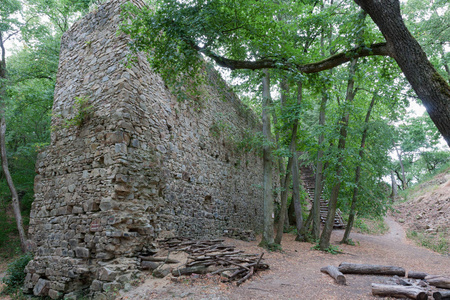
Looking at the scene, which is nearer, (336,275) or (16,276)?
(336,275)

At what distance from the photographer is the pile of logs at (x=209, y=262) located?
5.06 metres

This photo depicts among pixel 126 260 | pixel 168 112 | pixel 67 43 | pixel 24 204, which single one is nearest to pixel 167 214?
pixel 126 260

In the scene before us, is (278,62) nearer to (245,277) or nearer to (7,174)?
(245,277)

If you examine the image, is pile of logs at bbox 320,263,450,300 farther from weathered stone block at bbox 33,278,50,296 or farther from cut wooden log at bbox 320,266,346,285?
weathered stone block at bbox 33,278,50,296

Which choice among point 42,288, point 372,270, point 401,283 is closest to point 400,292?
point 401,283

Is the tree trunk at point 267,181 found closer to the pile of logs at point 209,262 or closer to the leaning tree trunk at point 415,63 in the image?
the pile of logs at point 209,262

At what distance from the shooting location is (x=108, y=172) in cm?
573

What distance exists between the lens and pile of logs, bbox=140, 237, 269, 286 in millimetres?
5059

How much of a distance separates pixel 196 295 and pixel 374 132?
9.66 metres

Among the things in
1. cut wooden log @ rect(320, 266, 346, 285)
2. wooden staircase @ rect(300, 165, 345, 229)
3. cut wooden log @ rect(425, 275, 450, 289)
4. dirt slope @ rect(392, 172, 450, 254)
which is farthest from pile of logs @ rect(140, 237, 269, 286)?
dirt slope @ rect(392, 172, 450, 254)

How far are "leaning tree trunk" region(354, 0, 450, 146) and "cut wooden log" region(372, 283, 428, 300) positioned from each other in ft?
8.03

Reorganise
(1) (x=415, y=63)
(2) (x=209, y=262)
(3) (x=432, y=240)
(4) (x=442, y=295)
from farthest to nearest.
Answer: (3) (x=432, y=240), (2) (x=209, y=262), (4) (x=442, y=295), (1) (x=415, y=63)

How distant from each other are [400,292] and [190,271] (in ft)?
11.7

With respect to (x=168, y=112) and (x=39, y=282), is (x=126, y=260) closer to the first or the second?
(x=39, y=282)
